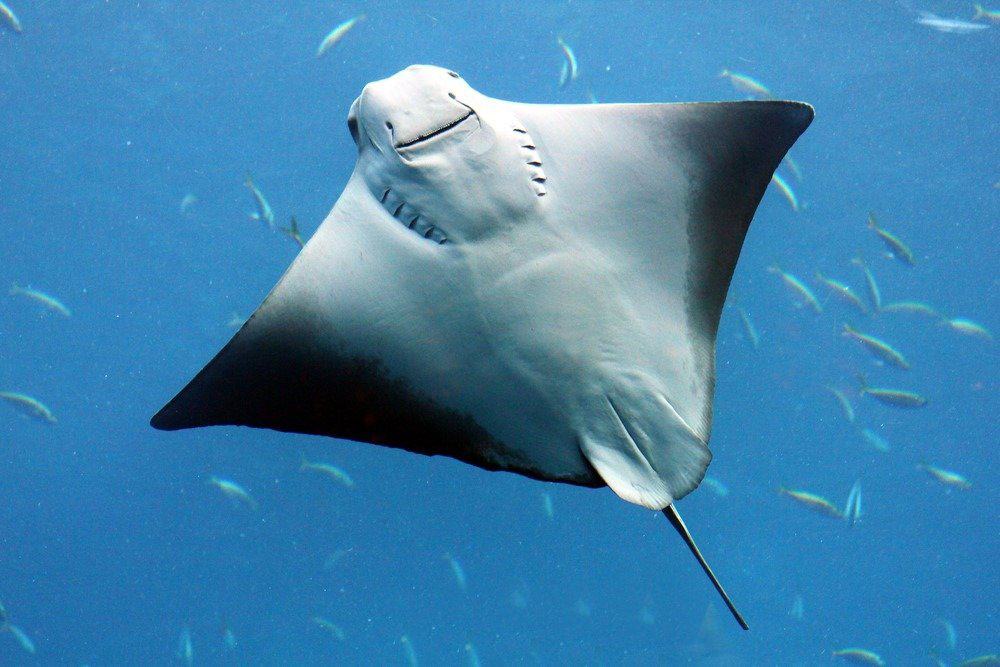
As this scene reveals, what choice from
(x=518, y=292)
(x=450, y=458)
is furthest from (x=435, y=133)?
(x=450, y=458)

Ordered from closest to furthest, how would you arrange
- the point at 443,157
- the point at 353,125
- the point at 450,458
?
the point at 443,157, the point at 353,125, the point at 450,458

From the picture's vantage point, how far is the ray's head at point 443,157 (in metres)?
1.63

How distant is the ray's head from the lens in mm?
1632

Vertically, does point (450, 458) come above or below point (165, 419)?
below

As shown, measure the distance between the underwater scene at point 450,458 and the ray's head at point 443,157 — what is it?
3119mm

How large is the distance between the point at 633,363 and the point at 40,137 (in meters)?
9.49

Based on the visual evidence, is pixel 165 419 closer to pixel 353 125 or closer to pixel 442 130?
pixel 353 125

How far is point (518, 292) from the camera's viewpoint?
173cm

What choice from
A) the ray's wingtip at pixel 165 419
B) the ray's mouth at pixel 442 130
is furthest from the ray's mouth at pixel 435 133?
the ray's wingtip at pixel 165 419

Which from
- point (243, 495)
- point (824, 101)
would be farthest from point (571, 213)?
point (824, 101)

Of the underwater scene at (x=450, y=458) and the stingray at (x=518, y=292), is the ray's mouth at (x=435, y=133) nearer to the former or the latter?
the stingray at (x=518, y=292)

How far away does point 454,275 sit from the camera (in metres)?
1.72

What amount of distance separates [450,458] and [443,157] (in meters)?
3.88

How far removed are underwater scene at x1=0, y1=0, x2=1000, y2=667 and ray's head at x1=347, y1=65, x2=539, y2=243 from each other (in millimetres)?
3119
